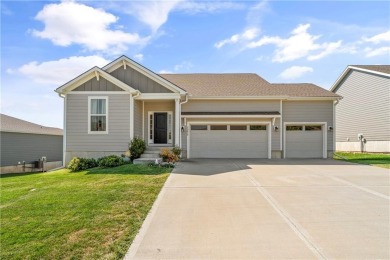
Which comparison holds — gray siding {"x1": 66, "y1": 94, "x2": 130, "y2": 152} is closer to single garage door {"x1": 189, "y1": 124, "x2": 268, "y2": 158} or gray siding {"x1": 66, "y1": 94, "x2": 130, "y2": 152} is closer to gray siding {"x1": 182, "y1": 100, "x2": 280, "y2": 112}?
gray siding {"x1": 182, "y1": 100, "x2": 280, "y2": 112}

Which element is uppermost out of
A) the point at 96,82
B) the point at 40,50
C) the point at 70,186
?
the point at 40,50

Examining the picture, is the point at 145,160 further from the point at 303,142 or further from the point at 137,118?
the point at 303,142

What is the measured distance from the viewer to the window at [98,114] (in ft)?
41.9

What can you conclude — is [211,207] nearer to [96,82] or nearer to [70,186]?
[70,186]

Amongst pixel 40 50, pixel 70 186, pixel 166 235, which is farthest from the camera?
pixel 40 50

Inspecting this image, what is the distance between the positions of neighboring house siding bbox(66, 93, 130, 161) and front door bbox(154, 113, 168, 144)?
2.82 m

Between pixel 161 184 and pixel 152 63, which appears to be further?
pixel 152 63

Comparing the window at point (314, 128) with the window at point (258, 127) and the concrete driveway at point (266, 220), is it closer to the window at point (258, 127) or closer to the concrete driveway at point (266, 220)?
the window at point (258, 127)

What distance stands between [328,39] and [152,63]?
10748 millimetres

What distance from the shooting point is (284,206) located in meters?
5.63

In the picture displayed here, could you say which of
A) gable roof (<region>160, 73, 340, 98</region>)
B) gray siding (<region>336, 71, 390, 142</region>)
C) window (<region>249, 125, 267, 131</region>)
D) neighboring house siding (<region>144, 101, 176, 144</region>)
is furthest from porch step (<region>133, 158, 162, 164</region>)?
gray siding (<region>336, 71, 390, 142</region>)

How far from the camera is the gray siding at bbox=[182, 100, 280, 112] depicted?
15.3m

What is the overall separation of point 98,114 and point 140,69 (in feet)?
10.6

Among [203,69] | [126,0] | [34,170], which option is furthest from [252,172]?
[34,170]
